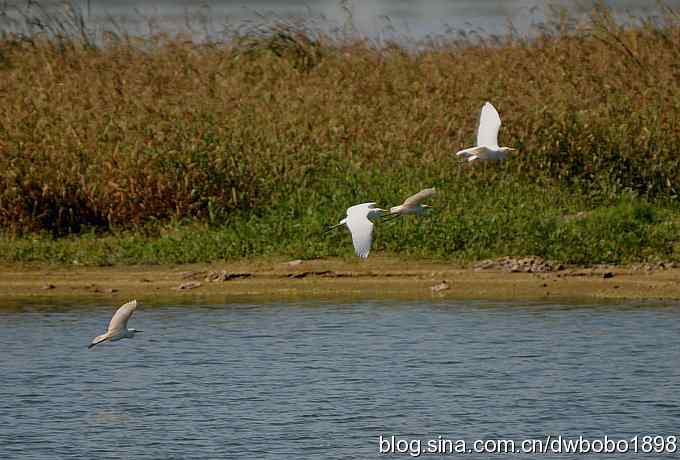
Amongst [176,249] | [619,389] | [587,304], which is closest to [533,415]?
[619,389]

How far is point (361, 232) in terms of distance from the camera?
352 inches

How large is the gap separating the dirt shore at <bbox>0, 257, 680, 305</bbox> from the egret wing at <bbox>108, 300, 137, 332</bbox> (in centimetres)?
242

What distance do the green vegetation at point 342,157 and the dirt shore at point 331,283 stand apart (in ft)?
0.68

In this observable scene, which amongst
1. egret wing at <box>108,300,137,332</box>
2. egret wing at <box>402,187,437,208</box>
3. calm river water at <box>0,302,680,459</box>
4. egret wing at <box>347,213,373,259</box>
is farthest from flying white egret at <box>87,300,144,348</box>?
egret wing at <box>402,187,437,208</box>

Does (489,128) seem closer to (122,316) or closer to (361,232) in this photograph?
(361,232)

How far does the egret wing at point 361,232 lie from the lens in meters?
8.66

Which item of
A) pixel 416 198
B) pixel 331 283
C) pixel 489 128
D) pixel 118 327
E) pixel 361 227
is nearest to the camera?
pixel 118 327

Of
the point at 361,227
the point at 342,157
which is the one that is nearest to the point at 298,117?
the point at 342,157

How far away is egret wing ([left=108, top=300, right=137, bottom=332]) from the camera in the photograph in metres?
8.65

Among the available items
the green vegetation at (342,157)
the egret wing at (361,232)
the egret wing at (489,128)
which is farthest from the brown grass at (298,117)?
the egret wing at (361,232)

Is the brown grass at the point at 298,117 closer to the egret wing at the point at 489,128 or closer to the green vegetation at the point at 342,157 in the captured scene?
the green vegetation at the point at 342,157

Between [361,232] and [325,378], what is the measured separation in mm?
980

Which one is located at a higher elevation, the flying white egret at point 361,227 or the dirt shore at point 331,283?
the flying white egret at point 361,227

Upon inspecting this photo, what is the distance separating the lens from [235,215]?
12.7 meters
